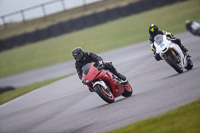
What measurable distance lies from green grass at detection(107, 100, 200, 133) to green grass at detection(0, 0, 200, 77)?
89.1 feet

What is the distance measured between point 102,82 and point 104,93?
26 centimetres

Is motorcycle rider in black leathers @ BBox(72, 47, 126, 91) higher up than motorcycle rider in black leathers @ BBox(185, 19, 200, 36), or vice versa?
motorcycle rider in black leathers @ BBox(72, 47, 126, 91)

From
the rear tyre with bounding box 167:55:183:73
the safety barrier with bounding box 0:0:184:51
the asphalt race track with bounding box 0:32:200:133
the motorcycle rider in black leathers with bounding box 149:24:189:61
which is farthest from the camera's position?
the safety barrier with bounding box 0:0:184:51

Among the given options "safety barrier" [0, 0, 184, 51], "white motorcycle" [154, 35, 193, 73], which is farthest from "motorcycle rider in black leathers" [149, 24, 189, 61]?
"safety barrier" [0, 0, 184, 51]

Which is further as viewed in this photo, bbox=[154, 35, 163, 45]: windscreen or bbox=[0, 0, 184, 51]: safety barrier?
bbox=[0, 0, 184, 51]: safety barrier

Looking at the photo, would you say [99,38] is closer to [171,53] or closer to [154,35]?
[154,35]

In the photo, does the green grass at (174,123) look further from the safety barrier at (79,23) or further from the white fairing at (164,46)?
the safety barrier at (79,23)

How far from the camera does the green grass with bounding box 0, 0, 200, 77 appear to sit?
35375mm

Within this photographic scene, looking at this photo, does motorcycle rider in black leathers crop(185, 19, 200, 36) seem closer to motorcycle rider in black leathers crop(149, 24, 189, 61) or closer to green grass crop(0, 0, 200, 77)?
green grass crop(0, 0, 200, 77)

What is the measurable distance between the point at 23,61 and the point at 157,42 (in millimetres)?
26799

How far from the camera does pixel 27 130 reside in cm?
920

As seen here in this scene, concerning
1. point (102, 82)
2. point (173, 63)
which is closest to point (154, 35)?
point (173, 63)

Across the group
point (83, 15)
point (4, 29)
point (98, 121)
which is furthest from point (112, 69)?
point (4, 29)

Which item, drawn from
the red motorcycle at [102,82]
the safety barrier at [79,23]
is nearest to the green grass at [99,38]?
the safety barrier at [79,23]
